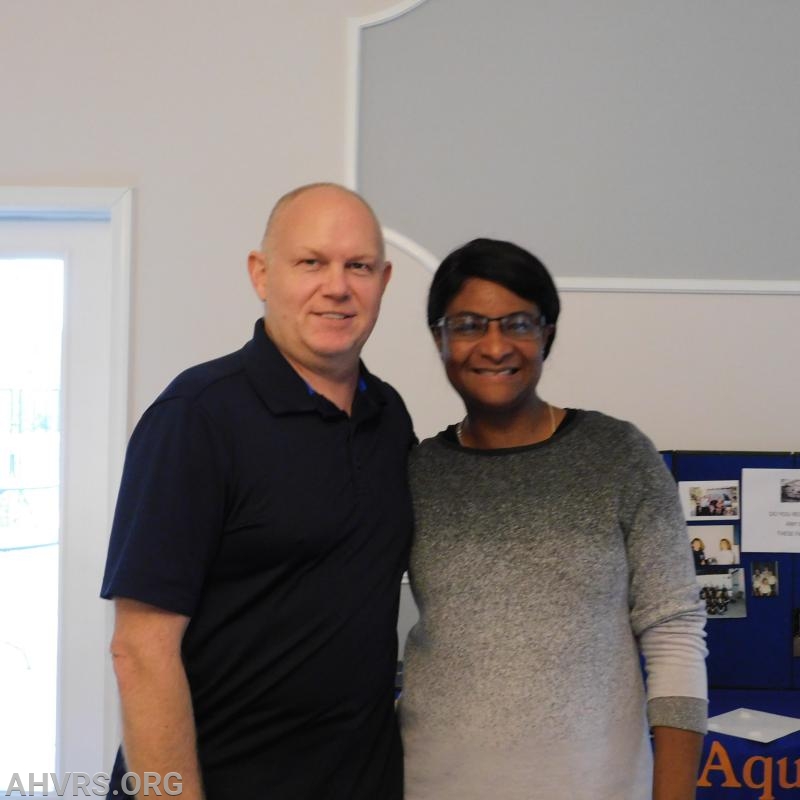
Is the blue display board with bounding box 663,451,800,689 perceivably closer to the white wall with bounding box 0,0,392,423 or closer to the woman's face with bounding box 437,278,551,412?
the woman's face with bounding box 437,278,551,412

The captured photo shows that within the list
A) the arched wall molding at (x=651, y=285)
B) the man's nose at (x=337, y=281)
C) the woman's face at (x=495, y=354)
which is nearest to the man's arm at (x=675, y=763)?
the woman's face at (x=495, y=354)

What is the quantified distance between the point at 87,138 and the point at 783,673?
7.75 ft

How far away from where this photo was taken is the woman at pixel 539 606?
1249mm

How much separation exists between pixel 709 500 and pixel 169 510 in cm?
157

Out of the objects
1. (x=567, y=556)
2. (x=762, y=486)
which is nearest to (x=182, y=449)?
(x=567, y=556)

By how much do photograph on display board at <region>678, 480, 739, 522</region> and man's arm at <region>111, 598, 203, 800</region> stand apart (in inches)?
59.9

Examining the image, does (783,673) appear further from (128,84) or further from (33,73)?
(33,73)

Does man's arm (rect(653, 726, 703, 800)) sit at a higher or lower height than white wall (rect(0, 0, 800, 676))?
lower

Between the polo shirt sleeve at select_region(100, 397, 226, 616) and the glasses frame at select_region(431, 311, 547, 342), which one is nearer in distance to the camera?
the polo shirt sleeve at select_region(100, 397, 226, 616)

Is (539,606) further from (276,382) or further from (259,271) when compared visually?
(259,271)

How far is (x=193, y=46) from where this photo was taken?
8.57 feet

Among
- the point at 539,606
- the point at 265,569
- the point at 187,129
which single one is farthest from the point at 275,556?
the point at 187,129

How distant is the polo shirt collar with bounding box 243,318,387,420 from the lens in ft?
4.13

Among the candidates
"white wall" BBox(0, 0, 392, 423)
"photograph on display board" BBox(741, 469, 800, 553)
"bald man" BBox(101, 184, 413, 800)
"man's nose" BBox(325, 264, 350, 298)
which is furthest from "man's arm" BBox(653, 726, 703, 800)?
"white wall" BBox(0, 0, 392, 423)
